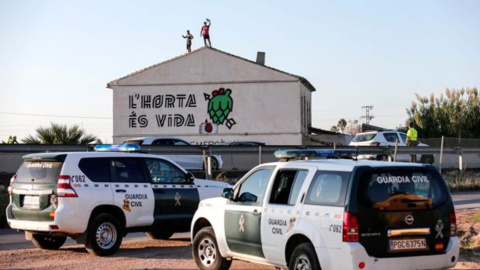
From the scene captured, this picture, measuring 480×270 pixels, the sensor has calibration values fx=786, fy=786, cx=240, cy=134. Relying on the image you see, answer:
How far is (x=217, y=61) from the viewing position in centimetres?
5472

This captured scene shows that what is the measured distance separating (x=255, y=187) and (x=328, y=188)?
1.65 m

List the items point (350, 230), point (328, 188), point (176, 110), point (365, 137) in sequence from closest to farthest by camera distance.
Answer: point (350, 230) < point (328, 188) < point (365, 137) < point (176, 110)

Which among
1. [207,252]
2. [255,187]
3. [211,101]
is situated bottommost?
[207,252]

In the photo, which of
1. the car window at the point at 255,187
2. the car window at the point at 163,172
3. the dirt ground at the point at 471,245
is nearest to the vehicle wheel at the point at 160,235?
the car window at the point at 163,172

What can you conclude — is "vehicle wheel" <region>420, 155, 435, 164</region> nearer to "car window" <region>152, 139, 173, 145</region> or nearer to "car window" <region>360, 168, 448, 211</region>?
"car window" <region>152, 139, 173, 145</region>

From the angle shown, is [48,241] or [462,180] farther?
[462,180]

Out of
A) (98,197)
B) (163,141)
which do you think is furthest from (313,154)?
(163,141)

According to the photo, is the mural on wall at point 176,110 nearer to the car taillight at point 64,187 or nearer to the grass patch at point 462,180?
the grass patch at point 462,180

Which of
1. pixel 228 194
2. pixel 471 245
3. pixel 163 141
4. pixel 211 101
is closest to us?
pixel 228 194

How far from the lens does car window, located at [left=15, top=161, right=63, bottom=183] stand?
1330cm

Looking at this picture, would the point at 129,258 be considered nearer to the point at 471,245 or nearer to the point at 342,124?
the point at 471,245

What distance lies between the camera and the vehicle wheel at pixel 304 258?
356 inches

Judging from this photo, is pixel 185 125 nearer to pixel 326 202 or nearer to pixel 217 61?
pixel 217 61

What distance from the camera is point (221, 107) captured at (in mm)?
54656
